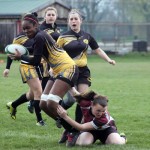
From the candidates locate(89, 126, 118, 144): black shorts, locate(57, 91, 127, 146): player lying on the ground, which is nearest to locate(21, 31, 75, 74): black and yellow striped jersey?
locate(57, 91, 127, 146): player lying on the ground

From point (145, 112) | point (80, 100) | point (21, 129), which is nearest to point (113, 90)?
point (145, 112)

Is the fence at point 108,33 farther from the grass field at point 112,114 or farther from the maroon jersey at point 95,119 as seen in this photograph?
the maroon jersey at point 95,119

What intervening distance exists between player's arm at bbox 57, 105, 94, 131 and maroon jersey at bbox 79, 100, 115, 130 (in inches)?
2.7

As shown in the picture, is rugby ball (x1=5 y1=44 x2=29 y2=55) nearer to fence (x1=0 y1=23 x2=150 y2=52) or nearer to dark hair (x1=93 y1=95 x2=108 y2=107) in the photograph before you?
dark hair (x1=93 y1=95 x2=108 y2=107)

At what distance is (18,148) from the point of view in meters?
8.11

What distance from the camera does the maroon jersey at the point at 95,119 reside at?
8.10 metres

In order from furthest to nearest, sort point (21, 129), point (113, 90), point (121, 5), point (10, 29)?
point (121, 5), point (10, 29), point (113, 90), point (21, 129)

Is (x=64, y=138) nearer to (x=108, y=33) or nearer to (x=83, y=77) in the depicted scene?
(x=83, y=77)

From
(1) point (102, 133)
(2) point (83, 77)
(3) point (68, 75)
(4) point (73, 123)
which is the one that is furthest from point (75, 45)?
(4) point (73, 123)

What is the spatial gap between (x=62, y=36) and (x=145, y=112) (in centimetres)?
306

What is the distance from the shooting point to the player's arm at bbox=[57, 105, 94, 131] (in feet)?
26.2

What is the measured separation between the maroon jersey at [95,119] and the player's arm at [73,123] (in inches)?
2.7

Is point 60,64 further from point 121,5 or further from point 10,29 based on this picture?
point 121,5

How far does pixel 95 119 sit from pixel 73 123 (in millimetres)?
308
